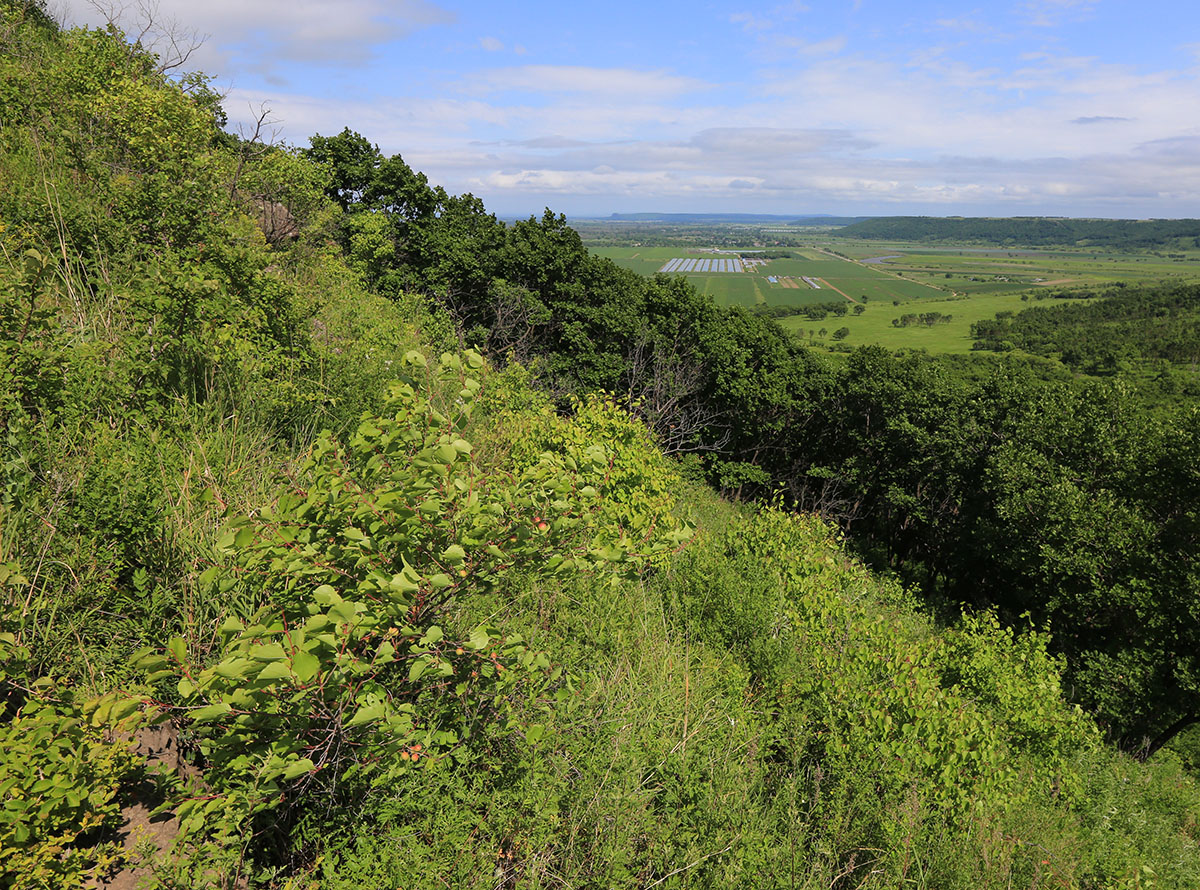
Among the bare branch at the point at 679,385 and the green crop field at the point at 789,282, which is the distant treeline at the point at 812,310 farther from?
the bare branch at the point at 679,385

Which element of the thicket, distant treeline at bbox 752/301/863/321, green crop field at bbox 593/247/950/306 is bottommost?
the thicket

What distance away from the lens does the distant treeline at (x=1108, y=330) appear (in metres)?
81.2

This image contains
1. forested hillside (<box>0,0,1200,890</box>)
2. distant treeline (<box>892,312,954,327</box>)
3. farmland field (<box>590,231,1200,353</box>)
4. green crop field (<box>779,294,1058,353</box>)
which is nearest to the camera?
forested hillside (<box>0,0,1200,890</box>)

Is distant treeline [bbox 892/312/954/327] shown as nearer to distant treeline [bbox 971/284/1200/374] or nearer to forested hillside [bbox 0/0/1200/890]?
distant treeline [bbox 971/284/1200/374]

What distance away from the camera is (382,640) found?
9.06 ft

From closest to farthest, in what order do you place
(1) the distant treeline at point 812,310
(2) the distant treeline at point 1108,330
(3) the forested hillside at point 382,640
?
1. (3) the forested hillside at point 382,640
2. (2) the distant treeline at point 1108,330
3. (1) the distant treeline at point 812,310

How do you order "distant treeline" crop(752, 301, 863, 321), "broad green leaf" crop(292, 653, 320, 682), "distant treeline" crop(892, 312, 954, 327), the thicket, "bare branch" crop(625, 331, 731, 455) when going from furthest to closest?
"distant treeline" crop(892, 312, 954, 327) < "distant treeline" crop(752, 301, 863, 321) < "bare branch" crop(625, 331, 731, 455) < the thicket < "broad green leaf" crop(292, 653, 320, 682)

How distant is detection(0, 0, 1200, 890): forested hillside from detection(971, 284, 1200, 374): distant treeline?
87.9m

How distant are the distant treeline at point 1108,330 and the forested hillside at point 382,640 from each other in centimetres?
8793

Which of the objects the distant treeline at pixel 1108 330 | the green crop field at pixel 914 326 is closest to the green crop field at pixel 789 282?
the green crop field at pixel 914 326

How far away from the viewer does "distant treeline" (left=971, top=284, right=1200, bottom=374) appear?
81.2m

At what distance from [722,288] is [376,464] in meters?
115

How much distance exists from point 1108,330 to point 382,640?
13142cm

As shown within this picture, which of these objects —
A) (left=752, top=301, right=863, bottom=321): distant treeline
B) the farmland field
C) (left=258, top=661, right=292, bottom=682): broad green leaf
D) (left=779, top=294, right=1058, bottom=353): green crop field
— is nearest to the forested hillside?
(left=258, top=661, right=292, bottom=682): broad green leaf
